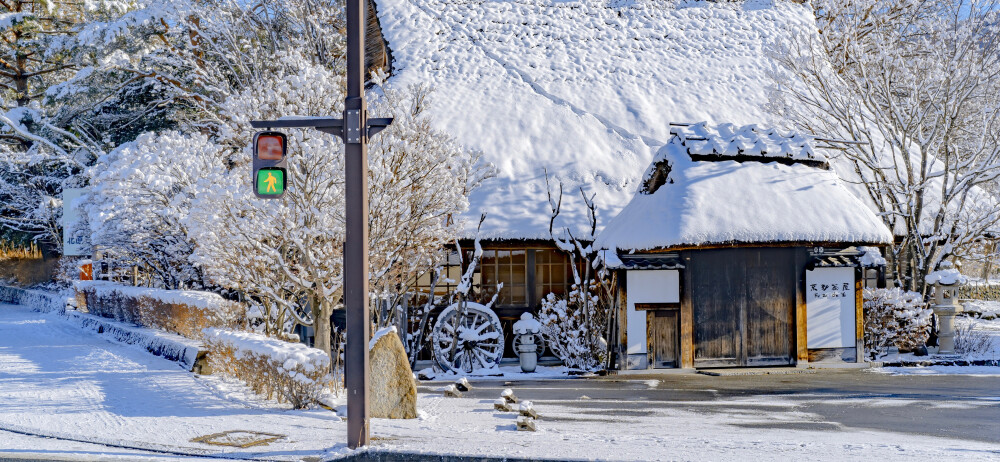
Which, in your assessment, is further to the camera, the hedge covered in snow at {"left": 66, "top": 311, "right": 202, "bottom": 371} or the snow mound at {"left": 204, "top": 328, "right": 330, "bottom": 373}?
the hedge covered in snow at {"left": 66, "top": 311, "right": 202, "bottom": 371}

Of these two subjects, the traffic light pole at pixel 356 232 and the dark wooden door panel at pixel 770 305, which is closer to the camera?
the traffic light pole at pixel 356 232

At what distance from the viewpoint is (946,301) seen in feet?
54.2

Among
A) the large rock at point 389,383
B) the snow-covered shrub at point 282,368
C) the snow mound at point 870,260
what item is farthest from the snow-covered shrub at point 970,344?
the snow-covered shrub at point 282,368

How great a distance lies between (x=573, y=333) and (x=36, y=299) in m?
22.6

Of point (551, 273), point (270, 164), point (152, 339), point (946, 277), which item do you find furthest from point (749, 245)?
point (152, 339)

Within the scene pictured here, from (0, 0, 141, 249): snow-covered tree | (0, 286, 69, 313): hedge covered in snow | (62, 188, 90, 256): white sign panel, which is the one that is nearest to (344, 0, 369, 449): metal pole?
(62, 188, 90, 256): white sign panel

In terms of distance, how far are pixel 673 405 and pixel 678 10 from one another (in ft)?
50.2

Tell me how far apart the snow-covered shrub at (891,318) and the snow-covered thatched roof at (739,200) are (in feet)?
5.28

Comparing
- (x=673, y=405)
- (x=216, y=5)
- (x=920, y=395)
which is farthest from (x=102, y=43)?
(x=920, y=395)

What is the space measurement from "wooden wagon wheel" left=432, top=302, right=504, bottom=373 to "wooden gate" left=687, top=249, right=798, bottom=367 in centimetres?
363

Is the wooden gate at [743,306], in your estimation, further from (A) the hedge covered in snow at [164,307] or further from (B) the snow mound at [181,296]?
(B) the snow mound at [181,296]

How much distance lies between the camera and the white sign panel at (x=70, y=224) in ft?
74.6

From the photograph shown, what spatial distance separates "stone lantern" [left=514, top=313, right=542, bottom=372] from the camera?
15.6 m

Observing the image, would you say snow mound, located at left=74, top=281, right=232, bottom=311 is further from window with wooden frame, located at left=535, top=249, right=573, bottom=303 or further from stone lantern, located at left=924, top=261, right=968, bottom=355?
stone lantern, located at left=924, top=261, right=968, bottom=355
